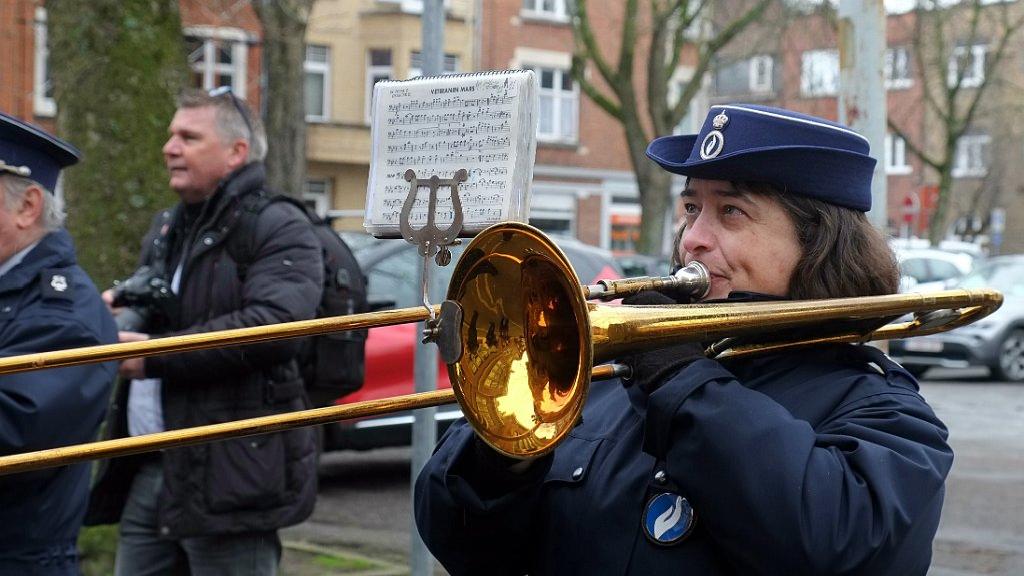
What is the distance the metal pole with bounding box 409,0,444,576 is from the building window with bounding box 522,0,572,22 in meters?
28.3

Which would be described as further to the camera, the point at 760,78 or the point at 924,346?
the point at 760,78

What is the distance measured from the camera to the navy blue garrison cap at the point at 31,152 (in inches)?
134

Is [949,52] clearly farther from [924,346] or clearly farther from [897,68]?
[924,346]

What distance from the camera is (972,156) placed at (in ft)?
141

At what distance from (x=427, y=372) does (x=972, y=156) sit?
41.8 meters

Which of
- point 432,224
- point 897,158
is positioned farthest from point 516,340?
point 897,158

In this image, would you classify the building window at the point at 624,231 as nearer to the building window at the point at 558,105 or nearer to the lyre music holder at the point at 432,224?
the building window at the point at 558,105

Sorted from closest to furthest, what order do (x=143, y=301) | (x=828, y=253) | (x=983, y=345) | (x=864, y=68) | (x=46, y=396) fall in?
1. (x=828, y=253)
2. (x=46, y=396)
3. (x=143, y=301)
4. (x=864, y=68)
5. (x=983, y=345)

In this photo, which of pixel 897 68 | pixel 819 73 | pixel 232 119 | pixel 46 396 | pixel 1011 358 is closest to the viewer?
pixel 46 396

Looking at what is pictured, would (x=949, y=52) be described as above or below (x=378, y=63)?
above

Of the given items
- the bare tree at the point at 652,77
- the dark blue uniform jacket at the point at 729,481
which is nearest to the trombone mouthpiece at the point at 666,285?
the dark blue uniform jacket at the point at 729,481

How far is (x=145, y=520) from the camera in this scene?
12.8 ft

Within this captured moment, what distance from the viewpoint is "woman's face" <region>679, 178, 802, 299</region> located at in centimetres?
234

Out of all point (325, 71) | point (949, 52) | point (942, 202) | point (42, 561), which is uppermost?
point (949, 52)
